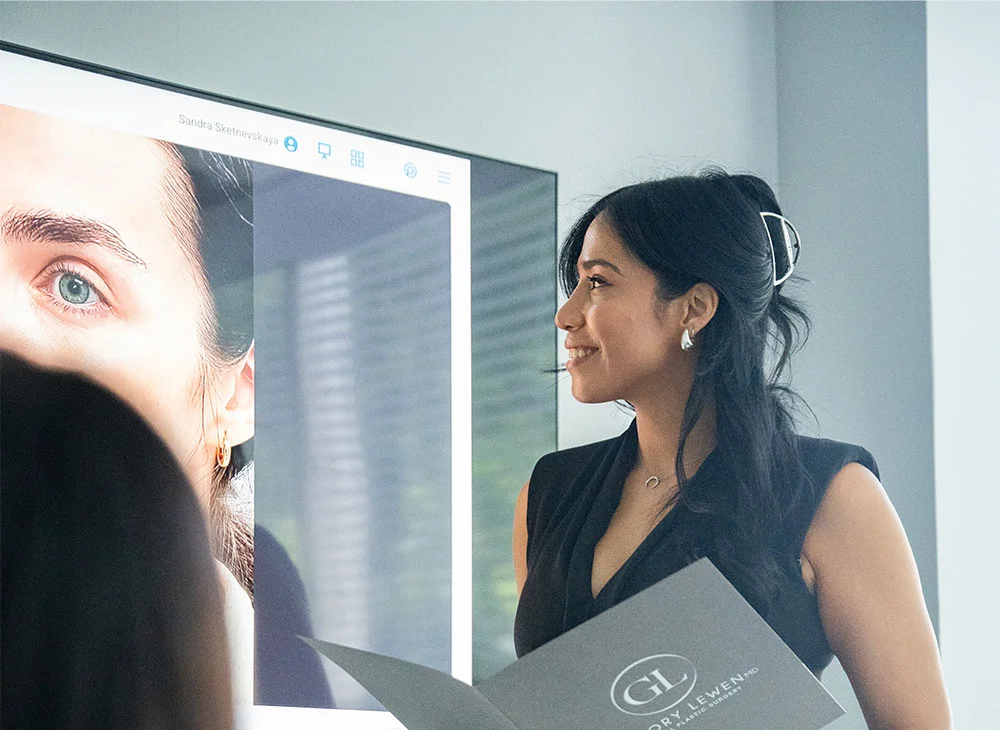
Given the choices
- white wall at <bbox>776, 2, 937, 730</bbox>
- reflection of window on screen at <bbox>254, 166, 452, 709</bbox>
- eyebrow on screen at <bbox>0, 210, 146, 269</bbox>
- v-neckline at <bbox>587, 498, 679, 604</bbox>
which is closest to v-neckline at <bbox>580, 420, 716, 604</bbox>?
v-neckline at <bbox>587, 498, 679, 604</bbox>

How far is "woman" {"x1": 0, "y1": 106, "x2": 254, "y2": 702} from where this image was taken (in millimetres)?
1605

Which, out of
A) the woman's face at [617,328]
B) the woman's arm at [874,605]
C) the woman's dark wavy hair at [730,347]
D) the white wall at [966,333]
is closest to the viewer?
the woman's arm at [874,605]

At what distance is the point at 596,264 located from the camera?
5.00 feet

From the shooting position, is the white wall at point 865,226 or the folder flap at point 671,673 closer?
the folder flap at point 671,673

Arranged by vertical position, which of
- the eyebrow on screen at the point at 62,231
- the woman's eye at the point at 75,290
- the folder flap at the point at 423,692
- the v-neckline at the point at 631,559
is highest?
the eyebrow on screen at the point at 62,231

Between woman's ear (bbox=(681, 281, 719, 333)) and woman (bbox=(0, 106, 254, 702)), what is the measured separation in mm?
752

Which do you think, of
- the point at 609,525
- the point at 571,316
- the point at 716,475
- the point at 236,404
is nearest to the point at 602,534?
the point at 609,525

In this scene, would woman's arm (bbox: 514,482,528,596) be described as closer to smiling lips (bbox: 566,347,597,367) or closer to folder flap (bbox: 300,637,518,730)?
smiling lips (bbox: 566,347,597,367)

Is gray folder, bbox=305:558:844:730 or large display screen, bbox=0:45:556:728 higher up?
large display screen, bbox=0:45:556:728

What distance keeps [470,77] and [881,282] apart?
1.06 meters

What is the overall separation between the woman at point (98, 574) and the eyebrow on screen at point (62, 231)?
177 millimetres

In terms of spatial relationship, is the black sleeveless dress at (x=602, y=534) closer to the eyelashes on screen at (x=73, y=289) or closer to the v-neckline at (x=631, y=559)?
the v-neckline at (x=631, y=559)

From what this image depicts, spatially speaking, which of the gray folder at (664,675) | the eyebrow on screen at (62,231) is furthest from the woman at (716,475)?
the eyebrow on screen at (62,231)

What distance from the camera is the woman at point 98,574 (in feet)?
5.15
